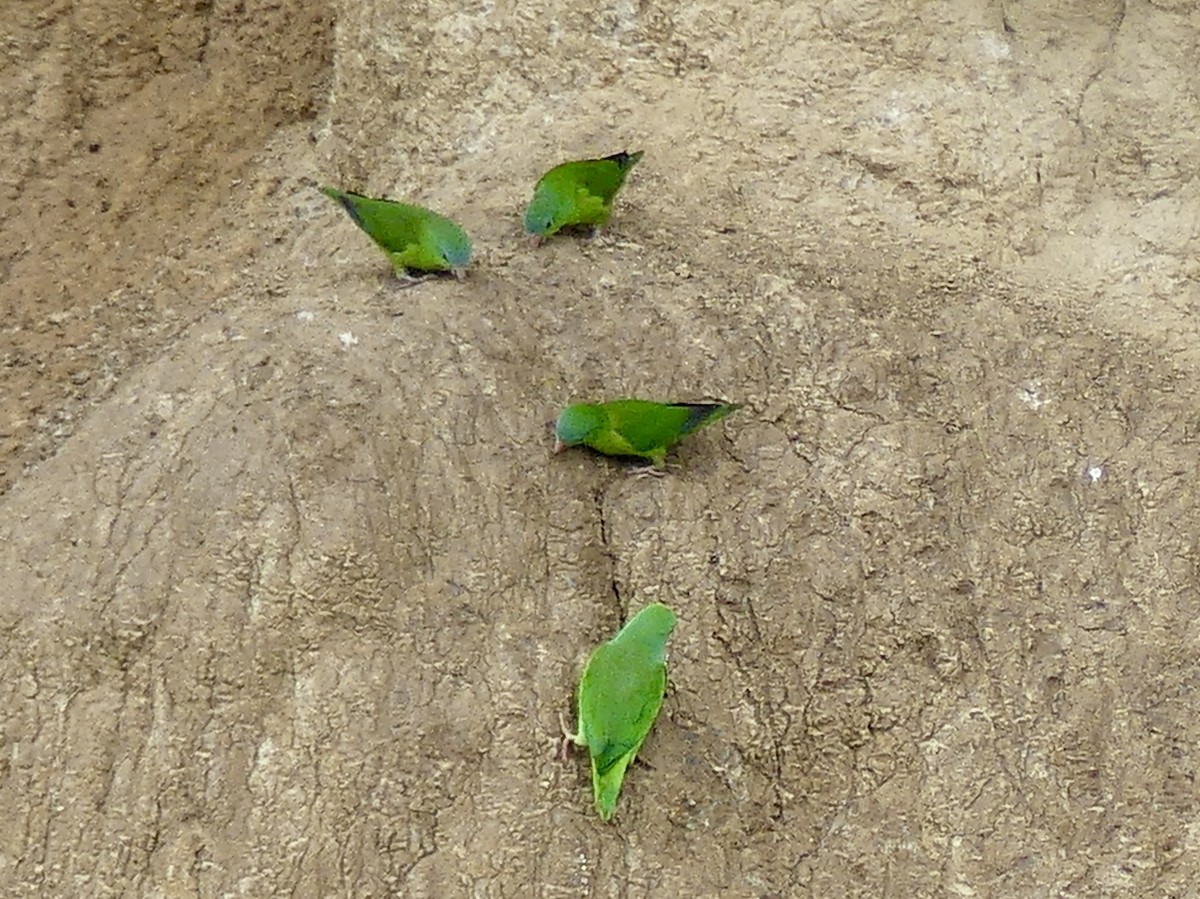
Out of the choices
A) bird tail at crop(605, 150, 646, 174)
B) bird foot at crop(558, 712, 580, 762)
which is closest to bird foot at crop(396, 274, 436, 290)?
bird tail at crop(605, 150, 646, 174)

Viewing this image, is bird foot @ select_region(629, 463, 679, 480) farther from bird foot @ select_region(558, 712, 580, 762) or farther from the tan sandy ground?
bird foot @ select_region(558, 712, 580, 762)

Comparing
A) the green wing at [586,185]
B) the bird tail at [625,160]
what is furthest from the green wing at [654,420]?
the bird tail at [625,160]

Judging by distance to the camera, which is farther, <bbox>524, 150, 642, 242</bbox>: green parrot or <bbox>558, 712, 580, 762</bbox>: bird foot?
<bbox>524, 150, 642, 242</bbox>: green parrot

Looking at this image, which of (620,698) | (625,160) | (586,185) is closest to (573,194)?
(586,185)

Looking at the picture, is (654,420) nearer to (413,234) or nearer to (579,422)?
(579,422)

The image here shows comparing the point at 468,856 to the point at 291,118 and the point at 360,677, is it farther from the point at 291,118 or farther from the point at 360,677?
the point at 291,118

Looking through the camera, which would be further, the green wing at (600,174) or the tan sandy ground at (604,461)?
the green wing at (600,174)

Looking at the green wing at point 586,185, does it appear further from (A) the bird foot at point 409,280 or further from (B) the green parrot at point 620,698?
(B) the green parrot at point 620,698
